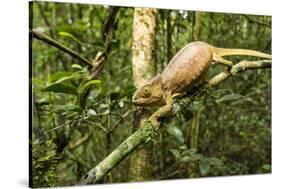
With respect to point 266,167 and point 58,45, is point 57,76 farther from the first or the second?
point 266,167

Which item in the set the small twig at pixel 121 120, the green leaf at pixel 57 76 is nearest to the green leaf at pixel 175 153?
the small twig at pixel 121 120

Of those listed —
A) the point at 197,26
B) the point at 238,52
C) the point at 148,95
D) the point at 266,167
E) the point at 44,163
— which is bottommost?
the point at 266,167

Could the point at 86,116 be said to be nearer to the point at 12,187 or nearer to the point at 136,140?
the point at 136,140

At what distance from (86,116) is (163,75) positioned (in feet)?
1.59

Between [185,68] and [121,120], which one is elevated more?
[185,68]

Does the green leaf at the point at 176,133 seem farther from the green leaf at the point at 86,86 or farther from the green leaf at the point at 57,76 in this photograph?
the green leaf at the point at 57,76

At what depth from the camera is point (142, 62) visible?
10.9 ft

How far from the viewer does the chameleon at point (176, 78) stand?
10.6 feet

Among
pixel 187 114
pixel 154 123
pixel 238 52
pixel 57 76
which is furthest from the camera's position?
pixel 238 52

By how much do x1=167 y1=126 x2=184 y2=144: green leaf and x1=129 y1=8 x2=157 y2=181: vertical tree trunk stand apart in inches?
7.1

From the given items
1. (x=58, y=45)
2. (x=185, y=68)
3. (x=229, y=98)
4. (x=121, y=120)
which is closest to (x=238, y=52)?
(x=229, y=98)

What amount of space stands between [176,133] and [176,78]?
36 cm

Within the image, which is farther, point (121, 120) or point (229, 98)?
point (229, 98)

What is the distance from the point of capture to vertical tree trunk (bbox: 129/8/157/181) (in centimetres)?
332
